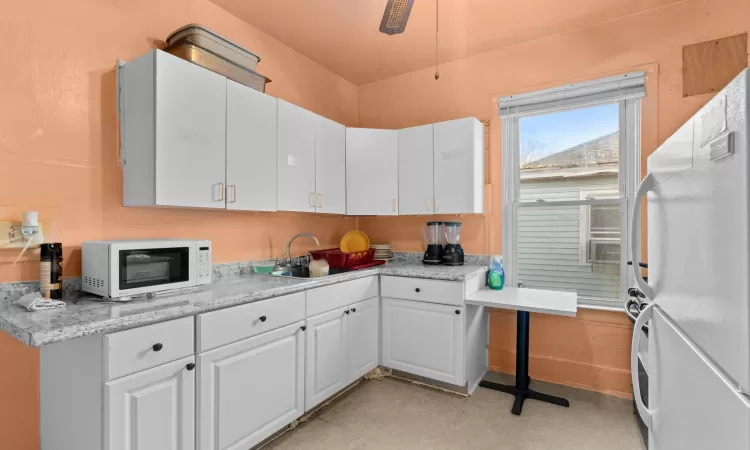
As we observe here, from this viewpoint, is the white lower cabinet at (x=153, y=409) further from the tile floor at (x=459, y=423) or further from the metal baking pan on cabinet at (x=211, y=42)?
the metal baking pan on cabinet at (x=211, y=42)

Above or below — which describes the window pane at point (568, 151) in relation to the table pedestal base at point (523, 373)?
above

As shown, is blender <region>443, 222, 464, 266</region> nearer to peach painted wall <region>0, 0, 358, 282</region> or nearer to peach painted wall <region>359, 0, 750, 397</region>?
peach painted wall <region>359, 0, 750, 397</region>

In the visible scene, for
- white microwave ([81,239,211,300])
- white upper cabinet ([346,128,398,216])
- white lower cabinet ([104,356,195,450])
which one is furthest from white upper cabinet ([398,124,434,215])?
white lower cabinet ([104,356,195,450])

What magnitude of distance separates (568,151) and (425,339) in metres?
1.94

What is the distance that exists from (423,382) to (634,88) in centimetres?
273

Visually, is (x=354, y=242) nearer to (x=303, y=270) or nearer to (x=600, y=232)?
(x=303, y=270)

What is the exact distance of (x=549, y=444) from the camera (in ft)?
6.98

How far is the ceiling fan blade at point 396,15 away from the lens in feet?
5.50

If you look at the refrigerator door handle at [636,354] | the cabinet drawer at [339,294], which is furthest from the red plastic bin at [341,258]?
the refrigerator door handle at [636,354]

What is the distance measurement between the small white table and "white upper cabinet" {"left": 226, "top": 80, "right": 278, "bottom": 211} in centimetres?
166

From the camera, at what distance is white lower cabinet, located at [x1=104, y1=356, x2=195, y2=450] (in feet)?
4.47

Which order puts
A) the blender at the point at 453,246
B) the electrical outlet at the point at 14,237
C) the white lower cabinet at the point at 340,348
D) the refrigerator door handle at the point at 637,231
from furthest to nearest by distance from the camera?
the blender at the point at 453,246 < the white lower cabinet at the point at 340,348 < the electrical outlet at the point at 14,237 < the refrigerator door handle at the point at 637,231

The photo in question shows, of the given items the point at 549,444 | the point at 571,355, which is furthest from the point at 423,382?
the point at 571,355

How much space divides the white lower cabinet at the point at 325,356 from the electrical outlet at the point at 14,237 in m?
1.42
